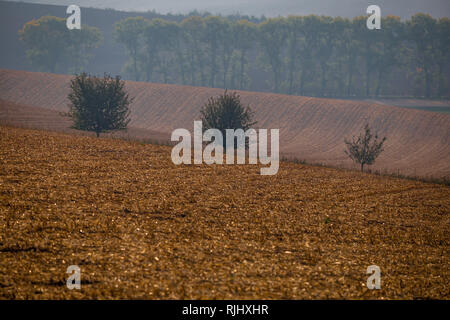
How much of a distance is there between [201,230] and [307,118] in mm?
49902

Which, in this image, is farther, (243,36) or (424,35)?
(243,36)

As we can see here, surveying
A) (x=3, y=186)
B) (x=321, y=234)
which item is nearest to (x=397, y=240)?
(x=321, y=234)

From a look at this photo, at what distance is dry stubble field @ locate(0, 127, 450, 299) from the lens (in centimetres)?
823

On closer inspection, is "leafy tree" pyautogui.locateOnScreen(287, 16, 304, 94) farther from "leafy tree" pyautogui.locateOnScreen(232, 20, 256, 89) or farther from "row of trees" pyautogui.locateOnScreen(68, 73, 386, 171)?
"row of trees" pyautogui.locateOnScreen(68, 73, 386, 171)


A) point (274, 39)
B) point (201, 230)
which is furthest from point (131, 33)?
point (201, 230)

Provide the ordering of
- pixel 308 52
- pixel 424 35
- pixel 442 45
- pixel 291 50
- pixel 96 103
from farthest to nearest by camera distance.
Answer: pixel 291 50
pixel 308 52
pixel 424 35
pixel 442 45
pixel 96 103

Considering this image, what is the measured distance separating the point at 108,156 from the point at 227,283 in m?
12.3

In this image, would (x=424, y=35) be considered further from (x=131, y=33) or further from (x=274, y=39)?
(x=131, y=33)

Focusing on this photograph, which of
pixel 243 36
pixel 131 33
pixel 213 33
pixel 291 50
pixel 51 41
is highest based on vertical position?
pixel 131 33

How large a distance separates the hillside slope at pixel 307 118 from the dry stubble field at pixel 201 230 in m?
24.6

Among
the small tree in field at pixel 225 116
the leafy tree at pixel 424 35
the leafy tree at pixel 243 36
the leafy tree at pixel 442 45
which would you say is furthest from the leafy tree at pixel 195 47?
the small tree in field at pixel 225 116

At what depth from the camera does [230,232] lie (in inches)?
454

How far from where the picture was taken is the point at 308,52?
95125 mm

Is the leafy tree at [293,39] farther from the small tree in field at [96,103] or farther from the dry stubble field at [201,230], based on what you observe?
the dry stubble field at [201,230]
